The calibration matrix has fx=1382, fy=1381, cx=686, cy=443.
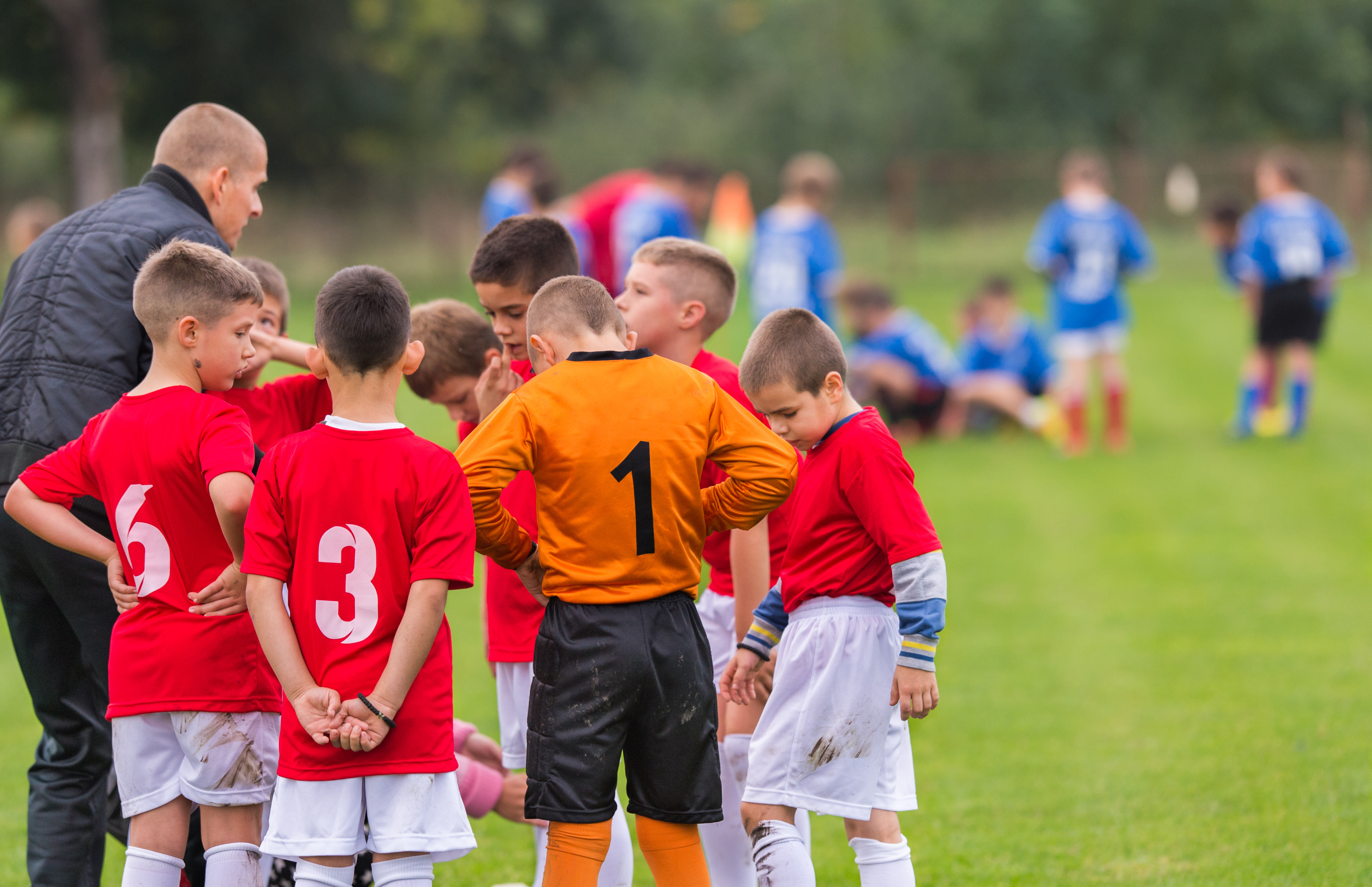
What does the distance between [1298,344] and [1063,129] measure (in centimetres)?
3129

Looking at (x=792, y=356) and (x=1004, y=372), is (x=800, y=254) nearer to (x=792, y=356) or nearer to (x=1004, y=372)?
(x=1004, y=372)

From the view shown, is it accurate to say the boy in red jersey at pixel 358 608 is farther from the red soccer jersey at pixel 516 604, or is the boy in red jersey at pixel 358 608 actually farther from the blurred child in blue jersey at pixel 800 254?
the blurred child in blue jersey at pixel 800 254

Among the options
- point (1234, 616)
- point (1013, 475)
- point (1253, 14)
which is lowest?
point (1234, 616)

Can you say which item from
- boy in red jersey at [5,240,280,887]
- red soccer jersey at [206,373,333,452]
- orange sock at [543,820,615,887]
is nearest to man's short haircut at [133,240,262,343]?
boy in red jersey at [5,240,280,887]

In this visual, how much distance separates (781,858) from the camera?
10.8 feet

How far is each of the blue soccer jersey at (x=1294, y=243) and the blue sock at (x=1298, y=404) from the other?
831mm

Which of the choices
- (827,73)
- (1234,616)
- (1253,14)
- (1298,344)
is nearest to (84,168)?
(827,73)

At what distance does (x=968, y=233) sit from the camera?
93.7 ft

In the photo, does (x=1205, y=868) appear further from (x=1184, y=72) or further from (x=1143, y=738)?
(x=1184, y=72)

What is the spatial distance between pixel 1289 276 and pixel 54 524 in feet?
38.6

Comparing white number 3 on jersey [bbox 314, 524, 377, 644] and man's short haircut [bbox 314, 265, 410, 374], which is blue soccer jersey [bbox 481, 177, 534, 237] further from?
white number 3 on jersey [bbox 314, 524, 377, 644]

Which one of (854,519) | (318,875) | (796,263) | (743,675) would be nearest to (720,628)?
(743,675)

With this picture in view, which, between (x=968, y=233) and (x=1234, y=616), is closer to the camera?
(x=1234, y=616)

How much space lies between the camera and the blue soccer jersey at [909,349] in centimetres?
1282
